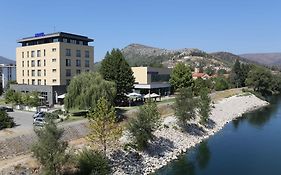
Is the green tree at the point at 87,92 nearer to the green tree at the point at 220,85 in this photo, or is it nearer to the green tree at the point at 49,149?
the green tree at the point at 49,149

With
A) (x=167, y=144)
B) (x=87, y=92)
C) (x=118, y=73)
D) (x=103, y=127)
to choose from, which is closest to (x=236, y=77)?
(x=118, y=73)

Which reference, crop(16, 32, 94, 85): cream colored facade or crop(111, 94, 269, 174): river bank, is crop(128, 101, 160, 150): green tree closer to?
crop(111, 94, 269, 174): river bank

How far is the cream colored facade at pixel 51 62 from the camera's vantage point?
198ft

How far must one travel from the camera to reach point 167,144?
38531 millimetres

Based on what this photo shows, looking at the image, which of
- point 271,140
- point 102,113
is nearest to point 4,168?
point 102,113

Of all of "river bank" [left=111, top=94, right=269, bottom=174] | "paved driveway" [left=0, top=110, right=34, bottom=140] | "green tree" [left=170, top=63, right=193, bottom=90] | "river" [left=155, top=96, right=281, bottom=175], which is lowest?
"river" [left=155, top=96, right=281, bottom=175]

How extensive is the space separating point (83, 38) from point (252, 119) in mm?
36149

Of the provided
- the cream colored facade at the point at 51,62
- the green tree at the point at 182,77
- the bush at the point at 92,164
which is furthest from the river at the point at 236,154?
the cream colored facade at the point at 51,62

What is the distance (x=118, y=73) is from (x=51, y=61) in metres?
15.1

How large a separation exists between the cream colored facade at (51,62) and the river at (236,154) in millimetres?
29832

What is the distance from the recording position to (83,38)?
212 feet

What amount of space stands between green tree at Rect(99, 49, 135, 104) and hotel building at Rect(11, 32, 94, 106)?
992 centimetres

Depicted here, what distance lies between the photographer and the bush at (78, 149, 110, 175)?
2545 cm

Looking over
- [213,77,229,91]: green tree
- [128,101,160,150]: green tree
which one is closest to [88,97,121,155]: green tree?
[128,101,160,150]: green tree
